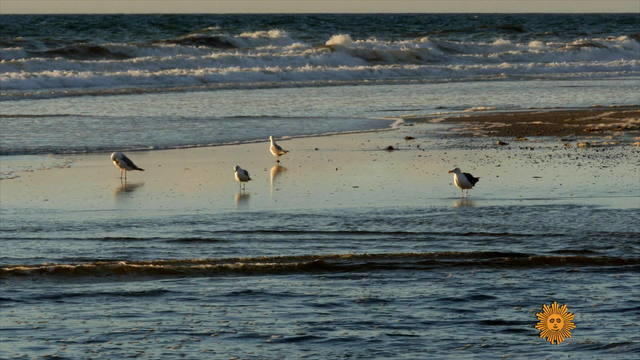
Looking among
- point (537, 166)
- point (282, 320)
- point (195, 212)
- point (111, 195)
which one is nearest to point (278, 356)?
point (282, 320)

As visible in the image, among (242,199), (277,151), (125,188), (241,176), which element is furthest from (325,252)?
(277,151)

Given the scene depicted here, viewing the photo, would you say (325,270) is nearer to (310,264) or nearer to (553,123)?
(310,264)

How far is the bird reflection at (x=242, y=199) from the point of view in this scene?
12.4 m

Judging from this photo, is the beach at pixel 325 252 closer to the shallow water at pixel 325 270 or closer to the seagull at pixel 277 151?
the shallow water at pixel 325 270

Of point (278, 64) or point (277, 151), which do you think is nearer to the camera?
point (277, 151)

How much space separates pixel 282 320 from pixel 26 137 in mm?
12727

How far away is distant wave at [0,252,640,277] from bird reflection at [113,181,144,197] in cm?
403

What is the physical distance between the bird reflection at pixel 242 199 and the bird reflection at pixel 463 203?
6.80ft

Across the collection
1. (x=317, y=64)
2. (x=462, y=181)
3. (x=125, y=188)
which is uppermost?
(x=462, y=181)

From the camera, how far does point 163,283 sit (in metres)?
8.81

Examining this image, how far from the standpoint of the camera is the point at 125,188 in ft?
45.5

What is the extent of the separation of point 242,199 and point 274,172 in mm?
2443

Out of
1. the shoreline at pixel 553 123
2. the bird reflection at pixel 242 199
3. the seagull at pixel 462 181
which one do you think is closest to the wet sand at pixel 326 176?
the bird reflection at pixel 242 199

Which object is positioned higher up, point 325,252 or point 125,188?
point 325,252
